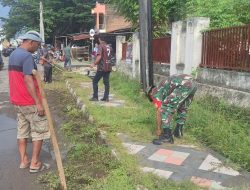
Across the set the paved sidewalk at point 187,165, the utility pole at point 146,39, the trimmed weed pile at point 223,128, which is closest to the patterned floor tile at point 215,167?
the paved sidewalk at point 187,165


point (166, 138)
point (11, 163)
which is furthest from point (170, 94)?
point (11, 163)

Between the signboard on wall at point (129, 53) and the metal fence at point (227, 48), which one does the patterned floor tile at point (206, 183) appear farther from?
the signboard on wall at point (129, 53)

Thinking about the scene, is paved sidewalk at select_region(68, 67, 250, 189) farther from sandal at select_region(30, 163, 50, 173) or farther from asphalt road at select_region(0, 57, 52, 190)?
asphalt road at select_region(0, 57, 52, 190)

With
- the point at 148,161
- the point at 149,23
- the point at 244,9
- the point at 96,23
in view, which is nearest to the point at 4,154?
the point at 148,161

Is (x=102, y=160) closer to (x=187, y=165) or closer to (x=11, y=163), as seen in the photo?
(x=187, y=165)

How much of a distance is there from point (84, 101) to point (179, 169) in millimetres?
5617

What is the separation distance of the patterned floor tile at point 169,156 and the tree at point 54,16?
124ft

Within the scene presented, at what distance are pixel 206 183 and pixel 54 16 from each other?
1579 inches

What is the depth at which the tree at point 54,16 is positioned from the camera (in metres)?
42.4

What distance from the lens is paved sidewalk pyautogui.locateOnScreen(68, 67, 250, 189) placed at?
4672mm

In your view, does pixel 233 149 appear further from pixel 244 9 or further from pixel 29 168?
pixel 244 9

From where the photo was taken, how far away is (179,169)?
5.04 metres

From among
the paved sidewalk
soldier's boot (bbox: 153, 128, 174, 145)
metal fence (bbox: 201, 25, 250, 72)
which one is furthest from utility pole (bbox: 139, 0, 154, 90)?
soldier's boot (bbox: 153, 128, 174, 145)

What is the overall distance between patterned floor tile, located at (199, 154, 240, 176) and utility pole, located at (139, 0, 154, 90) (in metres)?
5.36
